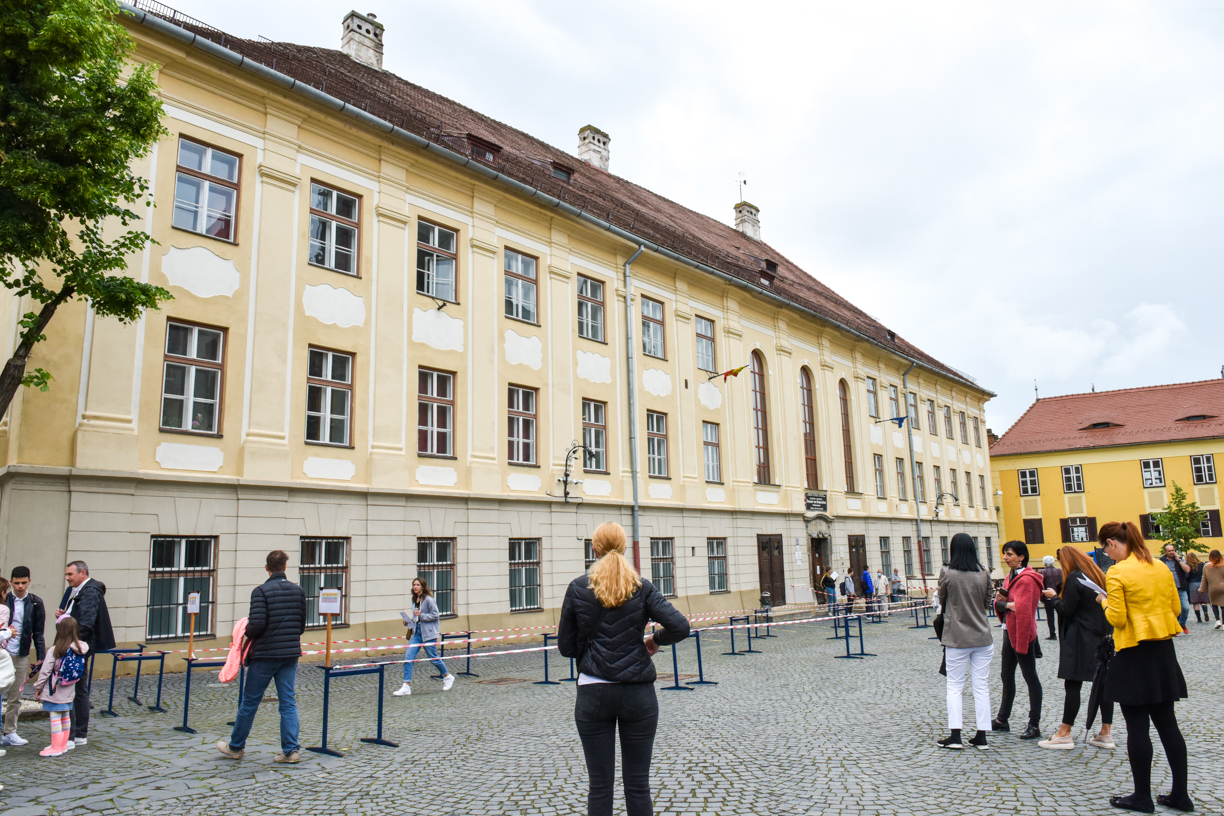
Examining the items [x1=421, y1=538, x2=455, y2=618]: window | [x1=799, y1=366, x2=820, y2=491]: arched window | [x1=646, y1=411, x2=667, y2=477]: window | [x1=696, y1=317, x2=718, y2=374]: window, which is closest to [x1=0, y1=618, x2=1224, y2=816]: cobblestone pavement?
[x1=421, y1=538, x2=455, y2=618]: window

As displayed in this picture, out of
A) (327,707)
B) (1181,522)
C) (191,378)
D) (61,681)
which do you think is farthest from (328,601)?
(1181,522)

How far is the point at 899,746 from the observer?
7500 millimetres

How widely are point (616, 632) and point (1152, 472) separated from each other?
5355 centimetres

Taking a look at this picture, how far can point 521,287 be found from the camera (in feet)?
67.6

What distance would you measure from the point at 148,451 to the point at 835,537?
22.4m

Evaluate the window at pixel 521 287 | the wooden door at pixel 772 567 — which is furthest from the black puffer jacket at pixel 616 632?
the wooden door at pixel 772 567

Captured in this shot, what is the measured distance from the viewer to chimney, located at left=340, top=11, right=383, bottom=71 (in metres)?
24.5

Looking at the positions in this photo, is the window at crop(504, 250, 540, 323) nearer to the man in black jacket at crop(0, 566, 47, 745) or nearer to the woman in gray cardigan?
the woman in gray cardigan

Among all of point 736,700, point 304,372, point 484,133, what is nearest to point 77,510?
point 304,372

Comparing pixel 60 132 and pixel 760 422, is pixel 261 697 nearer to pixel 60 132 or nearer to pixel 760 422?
pixel 60 132

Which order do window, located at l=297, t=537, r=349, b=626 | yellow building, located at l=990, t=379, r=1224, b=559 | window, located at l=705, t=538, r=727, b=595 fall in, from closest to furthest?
window, located at l=297, t=537, r=349, b=626 → window, located at l=705, t=538, r=727, b=595 → yellow building, located at l=990, t=379, r=1224, b=559

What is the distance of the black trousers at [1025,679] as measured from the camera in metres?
7.62

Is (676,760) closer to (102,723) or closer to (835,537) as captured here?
(102,723)

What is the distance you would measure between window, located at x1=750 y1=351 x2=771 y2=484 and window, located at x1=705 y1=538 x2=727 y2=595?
300 centimetres
